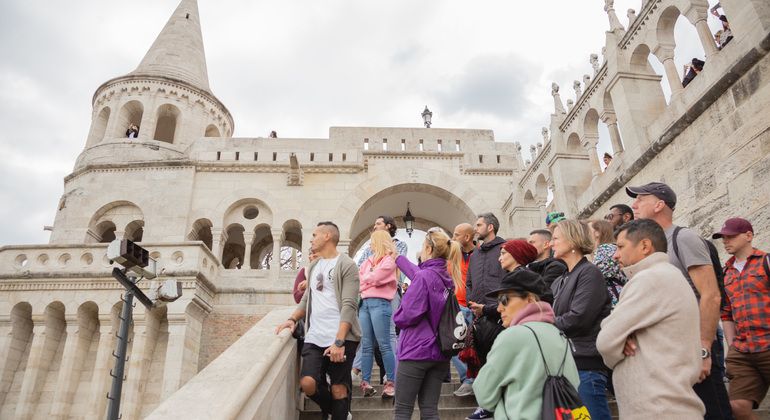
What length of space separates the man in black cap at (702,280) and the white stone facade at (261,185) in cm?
280

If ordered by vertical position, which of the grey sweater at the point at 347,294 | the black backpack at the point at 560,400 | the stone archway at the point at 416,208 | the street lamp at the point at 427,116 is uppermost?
the street lamp at the point at 427,116

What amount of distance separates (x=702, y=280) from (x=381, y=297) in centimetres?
258

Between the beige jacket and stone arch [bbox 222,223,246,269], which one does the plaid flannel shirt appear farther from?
stone arch [bbox 222,223,246,269]

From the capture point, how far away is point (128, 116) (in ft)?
56.5

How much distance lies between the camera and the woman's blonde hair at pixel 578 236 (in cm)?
310

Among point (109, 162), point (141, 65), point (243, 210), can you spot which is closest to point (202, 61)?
point (141, 65)

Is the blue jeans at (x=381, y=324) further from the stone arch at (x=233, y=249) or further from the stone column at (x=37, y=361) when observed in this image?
the stone arch at (x=233, y=249)

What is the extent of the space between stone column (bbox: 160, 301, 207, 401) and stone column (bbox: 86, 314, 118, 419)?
1.32 meters

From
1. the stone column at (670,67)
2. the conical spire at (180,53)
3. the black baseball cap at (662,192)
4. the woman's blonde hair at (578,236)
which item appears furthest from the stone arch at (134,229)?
the black baseball cap at (662,192)

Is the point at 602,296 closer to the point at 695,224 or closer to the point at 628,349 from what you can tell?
the point at 628,349

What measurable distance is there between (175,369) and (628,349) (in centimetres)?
1095

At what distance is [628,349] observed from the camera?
7.47ft

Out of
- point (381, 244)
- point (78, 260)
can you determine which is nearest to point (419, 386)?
point (381, 244)

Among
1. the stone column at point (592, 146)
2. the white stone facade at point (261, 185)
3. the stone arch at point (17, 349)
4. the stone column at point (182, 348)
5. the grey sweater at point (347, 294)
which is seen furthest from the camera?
the stone arch at point (17, 349)
